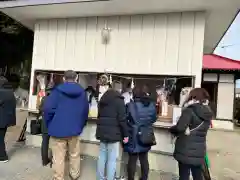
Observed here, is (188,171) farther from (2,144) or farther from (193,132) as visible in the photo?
(2,144)

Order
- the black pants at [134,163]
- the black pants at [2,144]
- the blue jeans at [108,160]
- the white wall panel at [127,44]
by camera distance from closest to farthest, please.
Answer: the blue jeans at [108,160] < the black pants at [134,163] < the black pants at [2,144] < the white wall panel at [127,44]

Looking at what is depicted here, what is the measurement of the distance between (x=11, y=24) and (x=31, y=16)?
7.12 metres

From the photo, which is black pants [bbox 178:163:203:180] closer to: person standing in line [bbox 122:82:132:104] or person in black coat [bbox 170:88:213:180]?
person in black coat [bbox 170:88:213:180]

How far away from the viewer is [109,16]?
586 centimetres

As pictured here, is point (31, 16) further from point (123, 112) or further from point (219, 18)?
point (219, 18)

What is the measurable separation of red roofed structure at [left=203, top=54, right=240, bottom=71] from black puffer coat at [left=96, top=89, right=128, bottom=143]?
11886 mm

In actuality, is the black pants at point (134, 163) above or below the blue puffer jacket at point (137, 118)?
below

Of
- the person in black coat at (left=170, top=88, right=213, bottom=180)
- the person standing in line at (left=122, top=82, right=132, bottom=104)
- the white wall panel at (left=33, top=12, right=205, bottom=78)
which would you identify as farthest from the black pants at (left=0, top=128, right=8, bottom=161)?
the person in black coat at (left=170, top=88, right=213, bottom=180)

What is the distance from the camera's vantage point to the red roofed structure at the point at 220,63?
14.8 m

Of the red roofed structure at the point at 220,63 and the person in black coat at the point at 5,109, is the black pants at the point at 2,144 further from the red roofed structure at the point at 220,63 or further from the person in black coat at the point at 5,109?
the red roofed structure at the point at 220,63

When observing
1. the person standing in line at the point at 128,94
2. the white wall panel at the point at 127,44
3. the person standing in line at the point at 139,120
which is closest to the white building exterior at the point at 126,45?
the white wall panel at the point at 127,44

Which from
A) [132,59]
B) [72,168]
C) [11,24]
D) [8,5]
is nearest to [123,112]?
[72,168]

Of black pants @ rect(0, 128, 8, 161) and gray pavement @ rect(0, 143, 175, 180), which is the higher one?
black pants @ rect(0, 128, 8, 161)

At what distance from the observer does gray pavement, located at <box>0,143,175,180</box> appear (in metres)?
4.64
